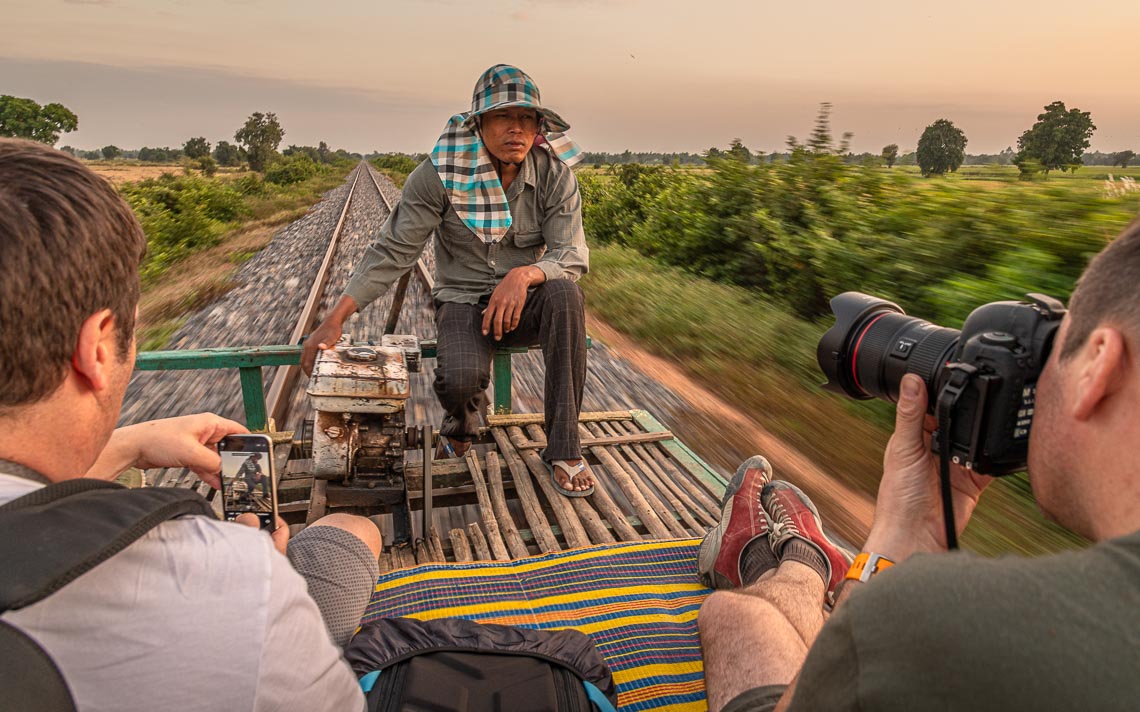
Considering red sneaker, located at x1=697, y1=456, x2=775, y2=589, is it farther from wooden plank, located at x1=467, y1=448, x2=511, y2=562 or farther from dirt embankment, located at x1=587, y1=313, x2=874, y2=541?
dirt embankment, located at x1=587, y1=313, x2=874, y2=541

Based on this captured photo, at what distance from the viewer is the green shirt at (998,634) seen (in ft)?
2.03

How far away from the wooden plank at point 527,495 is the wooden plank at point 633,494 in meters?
0.25

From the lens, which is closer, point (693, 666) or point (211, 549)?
point (211, 549)

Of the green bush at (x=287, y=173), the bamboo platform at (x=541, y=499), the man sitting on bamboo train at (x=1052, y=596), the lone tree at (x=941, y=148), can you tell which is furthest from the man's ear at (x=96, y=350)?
the green bush at (x=287, y=173)

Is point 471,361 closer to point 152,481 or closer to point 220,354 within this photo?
point 220,354

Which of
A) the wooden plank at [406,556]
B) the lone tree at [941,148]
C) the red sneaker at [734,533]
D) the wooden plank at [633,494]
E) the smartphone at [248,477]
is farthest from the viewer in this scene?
the lone tree at [941,148]

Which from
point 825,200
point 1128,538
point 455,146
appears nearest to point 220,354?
point 455,146

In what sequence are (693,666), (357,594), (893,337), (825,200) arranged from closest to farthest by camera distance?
(893,337) → (357,594) → (693,666) → (825,200)

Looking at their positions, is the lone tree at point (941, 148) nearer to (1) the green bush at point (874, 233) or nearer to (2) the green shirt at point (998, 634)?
(1) the green bush at point (874, 233)

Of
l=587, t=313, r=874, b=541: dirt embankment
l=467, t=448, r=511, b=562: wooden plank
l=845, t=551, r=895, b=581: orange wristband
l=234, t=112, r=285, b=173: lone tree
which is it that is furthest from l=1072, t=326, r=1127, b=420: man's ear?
l=234, t=112, r=285, b=173: lone tree

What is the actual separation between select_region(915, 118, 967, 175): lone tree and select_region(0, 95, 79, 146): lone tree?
3423 cm

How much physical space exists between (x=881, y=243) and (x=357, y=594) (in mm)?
4690

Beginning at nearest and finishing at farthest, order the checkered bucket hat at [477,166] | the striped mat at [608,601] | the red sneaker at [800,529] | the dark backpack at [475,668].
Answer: the dark backpack at [475,668]
the striped mat at [608,601]
the red sneaker at [800,529]
the checkered bucket hat at [477,166]

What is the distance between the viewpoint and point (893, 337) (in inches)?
57.6
